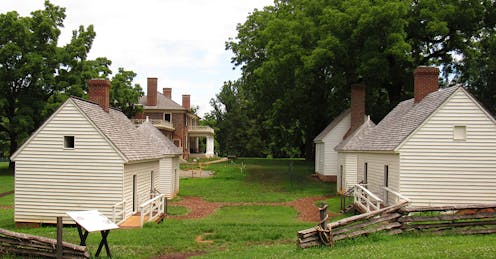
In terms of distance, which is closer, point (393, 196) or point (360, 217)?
point (360, 217)

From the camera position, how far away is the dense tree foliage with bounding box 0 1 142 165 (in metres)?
44.5

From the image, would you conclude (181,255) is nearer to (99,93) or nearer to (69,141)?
Answer: (69,141)

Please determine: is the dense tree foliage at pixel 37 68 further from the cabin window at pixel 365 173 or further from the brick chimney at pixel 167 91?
the cabin window at pixel 365 173

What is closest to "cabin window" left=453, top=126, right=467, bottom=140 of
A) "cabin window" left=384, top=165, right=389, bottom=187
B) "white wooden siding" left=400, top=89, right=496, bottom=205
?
"white wooden siding" left=400, top=89, right=496, bottom=205

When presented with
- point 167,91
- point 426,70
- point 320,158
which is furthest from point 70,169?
point 167,91

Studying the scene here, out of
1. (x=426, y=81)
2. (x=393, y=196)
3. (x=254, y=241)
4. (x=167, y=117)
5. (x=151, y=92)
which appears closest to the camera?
(x=254, y=241)

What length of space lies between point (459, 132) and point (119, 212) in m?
14.5

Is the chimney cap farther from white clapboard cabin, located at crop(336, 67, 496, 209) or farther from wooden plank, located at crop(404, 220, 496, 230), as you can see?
wooden plank, located at crop(404, 220, 496, 230)

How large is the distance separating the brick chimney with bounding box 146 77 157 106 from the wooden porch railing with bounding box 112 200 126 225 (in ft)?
137

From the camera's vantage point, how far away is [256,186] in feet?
126

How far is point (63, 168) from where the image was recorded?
20.5 m

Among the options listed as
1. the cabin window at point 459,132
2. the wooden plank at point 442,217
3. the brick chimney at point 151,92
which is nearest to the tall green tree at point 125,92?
the brick chimney at point 151,92

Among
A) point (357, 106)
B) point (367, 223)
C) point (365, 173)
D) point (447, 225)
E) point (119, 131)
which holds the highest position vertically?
A: point (357, 106)

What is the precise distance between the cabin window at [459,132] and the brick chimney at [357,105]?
53.0ft
